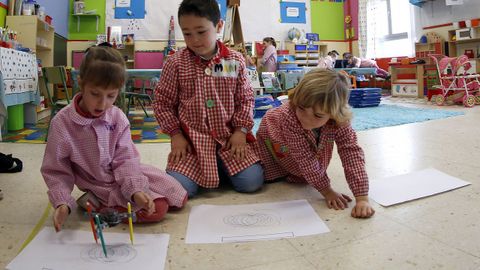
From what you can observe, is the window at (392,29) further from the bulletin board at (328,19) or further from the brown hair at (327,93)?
the brown hair at (327,93)

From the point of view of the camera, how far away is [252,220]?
958 millimetres

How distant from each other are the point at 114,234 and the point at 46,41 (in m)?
3.97

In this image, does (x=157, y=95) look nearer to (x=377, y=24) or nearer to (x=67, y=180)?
(x=67, y=180)

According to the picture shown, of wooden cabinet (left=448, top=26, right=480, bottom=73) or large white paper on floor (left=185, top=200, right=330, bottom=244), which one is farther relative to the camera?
wooden cabinet (left=448, top=26, right=480, bottom=73)

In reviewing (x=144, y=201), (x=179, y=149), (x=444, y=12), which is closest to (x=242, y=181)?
(x=179, y=149)

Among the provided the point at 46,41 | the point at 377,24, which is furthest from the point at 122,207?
the point at 377,24

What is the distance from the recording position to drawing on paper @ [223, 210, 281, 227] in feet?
3.05

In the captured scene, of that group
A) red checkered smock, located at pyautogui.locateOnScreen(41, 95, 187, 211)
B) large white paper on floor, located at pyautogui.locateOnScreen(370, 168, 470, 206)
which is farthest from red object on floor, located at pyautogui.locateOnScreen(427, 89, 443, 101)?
red checkered smock, located at pyautogui.locateOnScreen(41, 95, 187, 211)

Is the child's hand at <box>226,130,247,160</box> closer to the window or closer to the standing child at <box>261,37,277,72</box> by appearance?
the standing child at <box>261,37,277,72</box>

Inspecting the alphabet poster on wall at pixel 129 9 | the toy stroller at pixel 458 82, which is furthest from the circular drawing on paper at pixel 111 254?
the alphabet poster on wall at pixel 129 9

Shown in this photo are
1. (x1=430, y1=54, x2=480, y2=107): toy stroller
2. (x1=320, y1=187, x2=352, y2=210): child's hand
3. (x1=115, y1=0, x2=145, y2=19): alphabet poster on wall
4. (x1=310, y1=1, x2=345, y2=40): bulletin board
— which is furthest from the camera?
(x1=310, y1=1, x2=345, y2=40): bulletin board

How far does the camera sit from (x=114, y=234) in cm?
87

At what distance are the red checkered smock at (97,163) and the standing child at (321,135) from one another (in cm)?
42

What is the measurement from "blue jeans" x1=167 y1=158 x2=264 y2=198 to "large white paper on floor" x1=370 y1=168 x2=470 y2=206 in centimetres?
38
